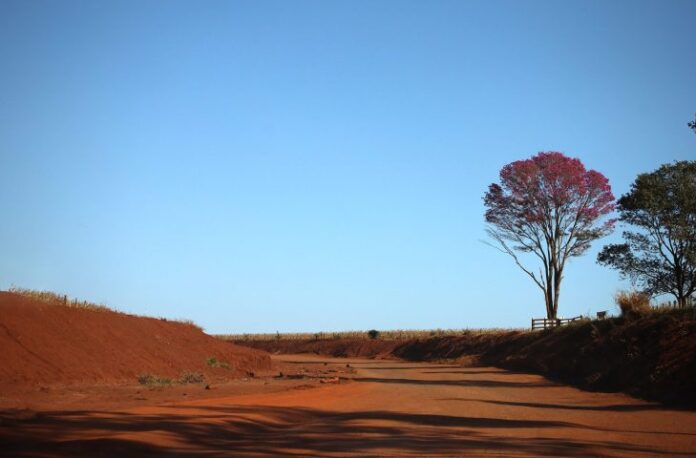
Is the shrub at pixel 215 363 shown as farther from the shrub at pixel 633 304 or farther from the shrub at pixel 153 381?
the shrub at pixel 633 304

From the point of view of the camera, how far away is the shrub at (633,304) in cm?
2638

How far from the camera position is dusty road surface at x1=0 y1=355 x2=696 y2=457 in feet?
35.1

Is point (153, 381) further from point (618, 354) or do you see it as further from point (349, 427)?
point (618, 354)

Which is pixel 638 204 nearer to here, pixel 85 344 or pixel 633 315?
pixel 633 315

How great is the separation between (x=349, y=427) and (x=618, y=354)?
15.0 metres

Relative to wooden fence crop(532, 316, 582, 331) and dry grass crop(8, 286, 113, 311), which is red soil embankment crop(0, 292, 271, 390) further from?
wooden fence crop(532, 316, 582, 331)

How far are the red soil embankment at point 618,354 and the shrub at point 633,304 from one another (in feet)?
1.35

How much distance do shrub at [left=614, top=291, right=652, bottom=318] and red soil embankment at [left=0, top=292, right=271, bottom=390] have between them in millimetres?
18198

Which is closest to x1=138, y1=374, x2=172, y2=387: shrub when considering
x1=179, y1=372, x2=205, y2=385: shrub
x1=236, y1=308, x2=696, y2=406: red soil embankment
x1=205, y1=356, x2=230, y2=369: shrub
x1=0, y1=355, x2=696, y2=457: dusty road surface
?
x1=179, y1=372, x2=205, y2=385: shrub

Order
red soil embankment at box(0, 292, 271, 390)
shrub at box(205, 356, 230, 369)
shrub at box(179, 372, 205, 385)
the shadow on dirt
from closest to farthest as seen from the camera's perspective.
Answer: the shadow on dirt, red soil embankment at box(0, 292, 271, 390), shrub at box(179, 372, 205, 385), shrub at box(205, 356, 230, 369)

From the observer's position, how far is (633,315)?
26703 mm

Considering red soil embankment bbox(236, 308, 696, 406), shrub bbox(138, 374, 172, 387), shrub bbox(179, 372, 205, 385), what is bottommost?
shrub bbox(179, 372, 205, 385)

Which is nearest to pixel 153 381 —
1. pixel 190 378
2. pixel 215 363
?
pixel 190 378

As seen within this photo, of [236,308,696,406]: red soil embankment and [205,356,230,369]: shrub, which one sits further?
[205,356,230,369]: shrub
